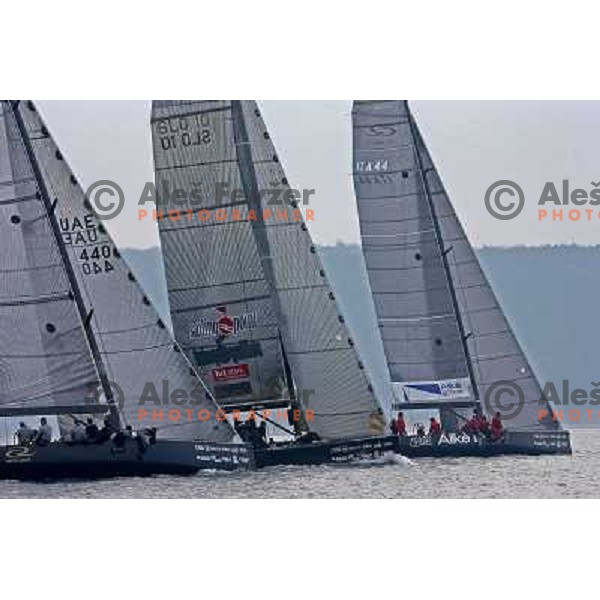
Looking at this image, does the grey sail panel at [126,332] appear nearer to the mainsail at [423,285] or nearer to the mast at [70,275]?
the mast at [70,275]

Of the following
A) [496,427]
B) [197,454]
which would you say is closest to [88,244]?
[197,454]

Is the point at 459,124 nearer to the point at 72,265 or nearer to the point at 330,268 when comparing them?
the point at 330,268

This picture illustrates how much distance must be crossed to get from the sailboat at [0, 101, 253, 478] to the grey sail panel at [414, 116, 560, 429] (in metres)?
1.74

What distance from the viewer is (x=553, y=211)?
1653 cm

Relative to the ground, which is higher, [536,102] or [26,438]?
[536,102]

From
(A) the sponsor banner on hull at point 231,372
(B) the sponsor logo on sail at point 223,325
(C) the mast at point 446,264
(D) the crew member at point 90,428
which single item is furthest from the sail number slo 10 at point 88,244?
(C) the mast at point 446,264

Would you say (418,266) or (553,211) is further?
(418,266)

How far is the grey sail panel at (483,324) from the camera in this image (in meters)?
16.9

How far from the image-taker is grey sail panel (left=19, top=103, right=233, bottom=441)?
661 inches

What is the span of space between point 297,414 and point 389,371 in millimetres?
695

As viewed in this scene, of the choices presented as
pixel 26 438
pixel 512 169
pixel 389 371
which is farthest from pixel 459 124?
pixel 26 438

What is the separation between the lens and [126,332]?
17.2 m

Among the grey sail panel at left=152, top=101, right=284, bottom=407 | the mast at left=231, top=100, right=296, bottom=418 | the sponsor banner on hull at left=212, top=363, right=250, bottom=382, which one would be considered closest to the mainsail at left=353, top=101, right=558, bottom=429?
the mast at left=231, top=100, right=296, bottom=418

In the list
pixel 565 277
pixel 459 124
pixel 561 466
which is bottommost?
pixel 561 466
